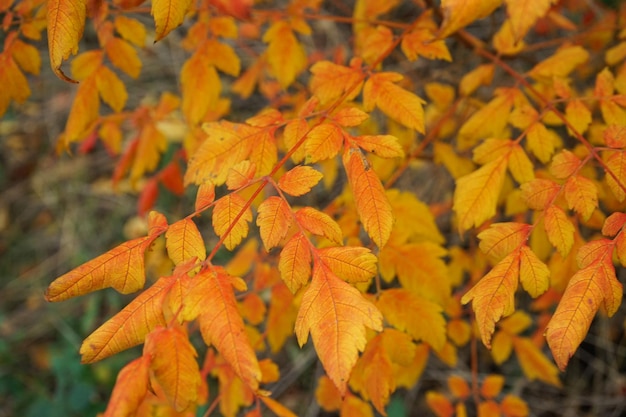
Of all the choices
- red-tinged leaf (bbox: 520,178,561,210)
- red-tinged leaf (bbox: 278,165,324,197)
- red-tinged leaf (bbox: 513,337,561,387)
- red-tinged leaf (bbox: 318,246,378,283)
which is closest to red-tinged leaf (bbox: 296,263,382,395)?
red-tinged leaf (bbox: 318,246,378,283)

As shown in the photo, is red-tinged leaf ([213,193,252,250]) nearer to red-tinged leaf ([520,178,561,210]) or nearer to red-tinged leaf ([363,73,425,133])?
red-tinged leaf ([363,73,425,133])

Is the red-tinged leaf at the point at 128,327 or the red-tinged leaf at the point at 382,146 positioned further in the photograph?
the red-tinged leaf at the point at 382,146

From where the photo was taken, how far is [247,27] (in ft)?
6.48

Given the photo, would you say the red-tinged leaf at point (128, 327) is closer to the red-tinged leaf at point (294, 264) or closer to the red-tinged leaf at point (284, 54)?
the red-tinged leaf at point (294, 264)

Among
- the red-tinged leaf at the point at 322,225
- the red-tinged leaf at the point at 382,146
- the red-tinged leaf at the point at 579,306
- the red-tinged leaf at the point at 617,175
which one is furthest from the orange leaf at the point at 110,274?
the red-tinged leaf at the point at 617,175

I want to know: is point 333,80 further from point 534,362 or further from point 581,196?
point 534,362

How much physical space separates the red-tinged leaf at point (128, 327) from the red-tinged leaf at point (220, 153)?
0.78ft

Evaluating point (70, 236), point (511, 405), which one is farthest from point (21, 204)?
point (511, 405)

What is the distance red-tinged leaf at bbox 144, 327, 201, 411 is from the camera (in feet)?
2.64

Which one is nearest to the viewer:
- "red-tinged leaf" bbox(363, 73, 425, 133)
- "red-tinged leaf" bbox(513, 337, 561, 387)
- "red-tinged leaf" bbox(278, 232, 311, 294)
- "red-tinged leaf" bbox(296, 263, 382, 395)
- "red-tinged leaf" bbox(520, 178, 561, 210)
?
"red-tinged leaf" bbox(296, 263, 382, 395)

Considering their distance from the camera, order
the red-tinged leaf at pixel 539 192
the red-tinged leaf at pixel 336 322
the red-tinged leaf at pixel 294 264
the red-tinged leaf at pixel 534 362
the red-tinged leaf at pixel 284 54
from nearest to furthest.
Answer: the red-tinged leaf at pixel 336 322 → the red-tinged leaf at pixel 294 264 → the red-tinged leaf at pixel 539 192 → the red-tinged leaf at pixel 284 54 → the red-tinged leaf at pixel 534 362

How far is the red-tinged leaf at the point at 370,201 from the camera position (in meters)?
0.86

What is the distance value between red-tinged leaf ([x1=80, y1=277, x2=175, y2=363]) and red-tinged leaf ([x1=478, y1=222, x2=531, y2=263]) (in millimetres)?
497

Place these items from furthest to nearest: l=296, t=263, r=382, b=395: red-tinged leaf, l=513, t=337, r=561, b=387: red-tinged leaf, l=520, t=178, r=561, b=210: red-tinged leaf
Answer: l=513, t=337, r=561, b=387: red-tinged leaf → l=520, t=178, r=561, b=210: red-tinged leaf → l=296, t=263, r=382, b=395: red-tinged leaf
